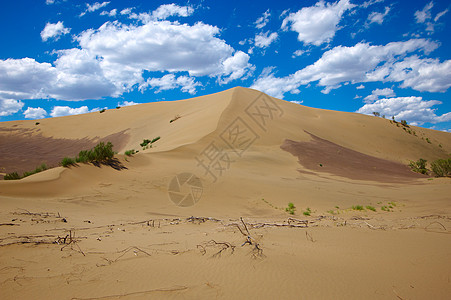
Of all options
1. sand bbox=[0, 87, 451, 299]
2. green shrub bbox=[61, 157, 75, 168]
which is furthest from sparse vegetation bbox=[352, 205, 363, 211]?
green shrub bbox=[61, 157, 75, 168]

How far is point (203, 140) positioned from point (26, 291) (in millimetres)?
19055

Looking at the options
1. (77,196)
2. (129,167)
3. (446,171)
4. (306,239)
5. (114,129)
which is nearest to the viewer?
(306,239)

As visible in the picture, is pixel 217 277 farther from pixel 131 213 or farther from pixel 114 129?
pixel 114 129

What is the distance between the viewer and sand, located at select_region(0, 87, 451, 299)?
3.39 meters

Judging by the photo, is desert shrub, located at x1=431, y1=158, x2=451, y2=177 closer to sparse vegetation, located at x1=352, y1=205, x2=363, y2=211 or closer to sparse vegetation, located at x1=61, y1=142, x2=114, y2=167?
sparse vegetation, located at x1=352, y1=205, x2=363, y2=211

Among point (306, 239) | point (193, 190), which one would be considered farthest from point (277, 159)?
point (306, 239)

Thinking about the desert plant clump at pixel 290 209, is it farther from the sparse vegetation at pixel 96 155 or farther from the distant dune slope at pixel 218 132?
the distant dune slope at pixel 218 132

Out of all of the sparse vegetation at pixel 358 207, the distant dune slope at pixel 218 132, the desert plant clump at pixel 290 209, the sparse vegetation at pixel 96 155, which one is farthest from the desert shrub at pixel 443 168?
the sparse vegetation at pixel 96 155

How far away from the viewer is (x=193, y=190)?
490 inches

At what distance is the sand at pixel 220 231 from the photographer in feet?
11.1

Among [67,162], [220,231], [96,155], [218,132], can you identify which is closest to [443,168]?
[218,132]

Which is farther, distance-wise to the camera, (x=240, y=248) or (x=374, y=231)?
(x=374, y=231)

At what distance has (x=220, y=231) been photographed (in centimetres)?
606

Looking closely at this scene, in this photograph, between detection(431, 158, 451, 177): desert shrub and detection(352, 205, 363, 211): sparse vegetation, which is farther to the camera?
detection(431, 158, 451, 177): desert shrub
